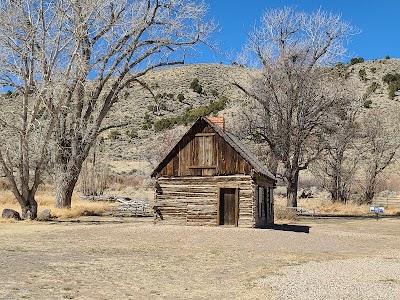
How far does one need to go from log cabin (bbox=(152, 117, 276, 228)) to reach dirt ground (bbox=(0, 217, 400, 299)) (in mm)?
2178

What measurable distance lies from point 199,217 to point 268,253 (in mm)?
8322

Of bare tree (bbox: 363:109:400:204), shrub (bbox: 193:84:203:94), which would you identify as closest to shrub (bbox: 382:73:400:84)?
shrub (bbox: 193:84:203:94)

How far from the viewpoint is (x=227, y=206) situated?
75.0 ft

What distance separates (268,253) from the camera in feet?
48.5

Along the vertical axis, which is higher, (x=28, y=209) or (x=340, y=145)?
(x=340, y=145)

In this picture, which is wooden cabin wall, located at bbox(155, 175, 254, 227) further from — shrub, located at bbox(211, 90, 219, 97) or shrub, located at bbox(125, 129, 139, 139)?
shrub, located at bbox(211, 90, 219, 97)

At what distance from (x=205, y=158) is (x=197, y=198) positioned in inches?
74.6

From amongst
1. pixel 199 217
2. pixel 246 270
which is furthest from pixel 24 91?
pixel 246 270

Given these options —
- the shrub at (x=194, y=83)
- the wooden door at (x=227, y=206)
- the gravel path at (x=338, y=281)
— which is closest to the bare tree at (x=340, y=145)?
the wooden door at (x=227, y=206)

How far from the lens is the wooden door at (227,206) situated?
22.7 metres

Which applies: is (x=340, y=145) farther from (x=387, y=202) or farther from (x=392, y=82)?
(x=392, y=82)

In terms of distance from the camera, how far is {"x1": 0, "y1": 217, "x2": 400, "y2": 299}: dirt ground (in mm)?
8766

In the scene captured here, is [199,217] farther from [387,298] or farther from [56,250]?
[387,298]

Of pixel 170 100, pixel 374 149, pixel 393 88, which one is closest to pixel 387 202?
pixel 374 149
